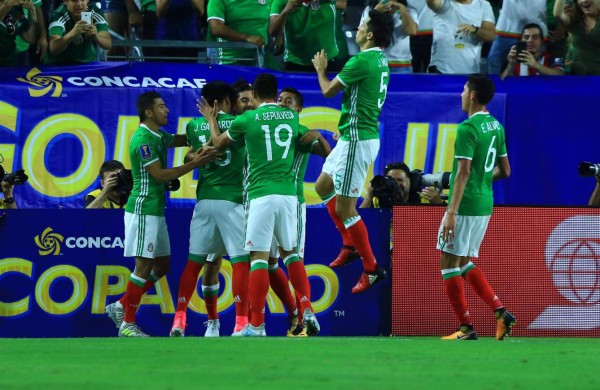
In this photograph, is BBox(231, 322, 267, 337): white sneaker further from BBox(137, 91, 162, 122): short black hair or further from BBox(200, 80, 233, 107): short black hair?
BBox(137, 91, 162, 122): short black hair

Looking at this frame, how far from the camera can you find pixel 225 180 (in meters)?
11.0

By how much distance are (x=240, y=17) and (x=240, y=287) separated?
425cm

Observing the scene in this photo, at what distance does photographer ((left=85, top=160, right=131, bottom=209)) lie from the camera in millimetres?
11594

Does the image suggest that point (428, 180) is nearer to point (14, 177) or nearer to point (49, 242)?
point (49, 242)

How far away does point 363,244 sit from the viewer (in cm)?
1112

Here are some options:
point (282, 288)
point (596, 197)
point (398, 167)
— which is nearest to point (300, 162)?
point (282, 288)

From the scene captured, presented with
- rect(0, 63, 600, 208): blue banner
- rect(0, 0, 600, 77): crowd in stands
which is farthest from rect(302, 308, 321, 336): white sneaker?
rect(0, 0, 600, 77): crowd in stands

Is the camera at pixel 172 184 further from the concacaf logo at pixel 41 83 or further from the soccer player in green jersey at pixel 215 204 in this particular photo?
the concacaf logo at pixel 41 83

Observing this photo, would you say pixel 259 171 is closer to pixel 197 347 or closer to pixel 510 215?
pixel 197 347

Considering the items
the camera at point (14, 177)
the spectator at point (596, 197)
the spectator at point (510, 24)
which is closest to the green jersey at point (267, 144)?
the camera at point (14, 177)

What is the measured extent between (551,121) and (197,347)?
6361mm

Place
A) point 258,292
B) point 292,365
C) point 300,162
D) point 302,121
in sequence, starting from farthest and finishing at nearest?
point 302,121 → point 300,162 → point 258,292 → point 292,365

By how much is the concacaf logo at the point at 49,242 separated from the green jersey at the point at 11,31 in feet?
8.03

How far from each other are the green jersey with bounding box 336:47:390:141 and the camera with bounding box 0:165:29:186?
3.13 m
